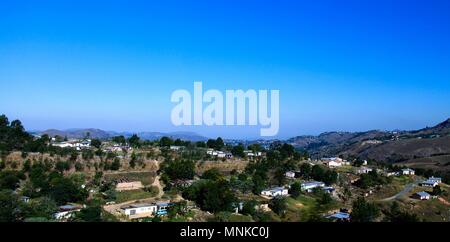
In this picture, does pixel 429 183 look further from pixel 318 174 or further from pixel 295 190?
pixel 295 190

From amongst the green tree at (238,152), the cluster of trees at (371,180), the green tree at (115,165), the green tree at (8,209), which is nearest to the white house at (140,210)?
the green tree at (8,209)

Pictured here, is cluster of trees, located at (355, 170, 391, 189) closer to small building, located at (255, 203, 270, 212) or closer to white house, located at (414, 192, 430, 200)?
white house, located at (414, 192, 430, 200)

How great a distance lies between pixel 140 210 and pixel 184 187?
221 inches

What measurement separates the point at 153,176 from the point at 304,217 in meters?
29.4

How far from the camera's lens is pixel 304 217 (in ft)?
12.7

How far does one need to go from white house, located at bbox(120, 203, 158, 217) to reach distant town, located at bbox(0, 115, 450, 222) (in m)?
0.06

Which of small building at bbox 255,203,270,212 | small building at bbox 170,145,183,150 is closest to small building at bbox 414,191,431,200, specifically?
small building at bbox 255,203,270,212

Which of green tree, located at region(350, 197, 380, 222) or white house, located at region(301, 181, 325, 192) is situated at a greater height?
green tree, located at region(350, 197, 380, 222)

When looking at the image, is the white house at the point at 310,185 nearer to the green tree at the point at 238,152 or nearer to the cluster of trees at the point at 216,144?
the green tree at the point at 238,152

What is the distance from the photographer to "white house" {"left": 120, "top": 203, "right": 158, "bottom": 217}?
22.1 m

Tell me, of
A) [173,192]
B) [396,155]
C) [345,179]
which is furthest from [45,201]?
[396,155]

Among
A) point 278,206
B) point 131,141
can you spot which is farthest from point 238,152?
point 278,206

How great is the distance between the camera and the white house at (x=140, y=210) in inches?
869
